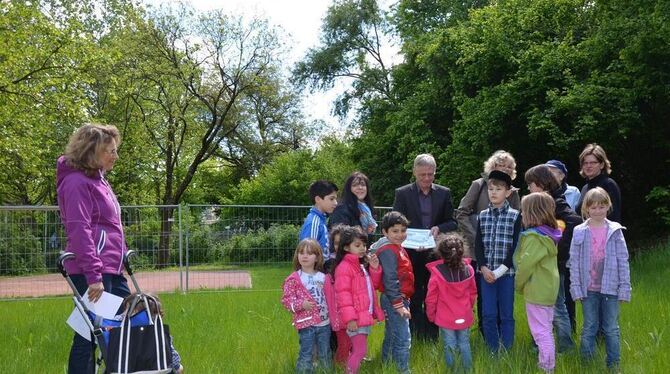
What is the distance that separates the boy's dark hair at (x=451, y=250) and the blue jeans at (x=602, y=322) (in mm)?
1093

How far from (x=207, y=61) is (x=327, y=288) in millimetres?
26534

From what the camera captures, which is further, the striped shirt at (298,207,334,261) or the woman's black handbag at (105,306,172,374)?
the striped shirt at (298,207,334,261)

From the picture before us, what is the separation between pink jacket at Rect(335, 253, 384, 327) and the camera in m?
5.21

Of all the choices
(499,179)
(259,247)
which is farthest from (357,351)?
(259,247)

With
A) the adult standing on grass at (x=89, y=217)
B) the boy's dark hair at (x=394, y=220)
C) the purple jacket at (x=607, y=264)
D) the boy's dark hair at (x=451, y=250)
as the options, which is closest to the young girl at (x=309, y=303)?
the boy's dark hair at (x=394, y=220)

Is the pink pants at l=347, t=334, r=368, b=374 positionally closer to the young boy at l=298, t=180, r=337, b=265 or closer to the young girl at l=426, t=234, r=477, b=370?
the young girl at l=426, t=234, r=477, b=370

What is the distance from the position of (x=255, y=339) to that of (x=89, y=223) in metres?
2.80

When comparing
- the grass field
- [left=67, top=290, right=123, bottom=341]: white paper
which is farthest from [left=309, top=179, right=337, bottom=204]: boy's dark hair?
[left=67, top=290, right=123, bottom=341]: white paper

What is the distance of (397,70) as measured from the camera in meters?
29.3

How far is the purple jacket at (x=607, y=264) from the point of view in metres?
5.32

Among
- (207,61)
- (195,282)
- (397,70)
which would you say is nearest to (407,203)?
(195,282)

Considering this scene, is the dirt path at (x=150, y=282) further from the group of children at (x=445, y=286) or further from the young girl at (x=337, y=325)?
the group of children at (x=445, y=286)

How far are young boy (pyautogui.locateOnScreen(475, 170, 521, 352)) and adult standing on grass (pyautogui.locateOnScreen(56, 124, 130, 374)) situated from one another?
3133mm

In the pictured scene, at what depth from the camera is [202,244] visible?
1283 centimetres
